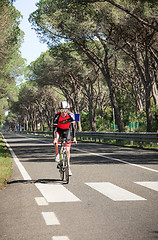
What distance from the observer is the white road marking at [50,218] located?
5.72 m

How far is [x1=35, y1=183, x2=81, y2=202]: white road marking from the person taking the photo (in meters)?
7.46

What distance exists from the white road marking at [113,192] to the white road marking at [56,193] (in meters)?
0.67

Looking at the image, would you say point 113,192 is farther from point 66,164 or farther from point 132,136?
point 132,136

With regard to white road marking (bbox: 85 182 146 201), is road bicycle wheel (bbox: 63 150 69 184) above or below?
above

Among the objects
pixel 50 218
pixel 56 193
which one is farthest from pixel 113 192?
pixel 50 218

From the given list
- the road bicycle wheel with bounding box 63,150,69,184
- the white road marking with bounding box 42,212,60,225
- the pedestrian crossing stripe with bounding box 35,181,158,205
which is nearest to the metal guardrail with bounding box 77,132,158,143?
the road bicycle wheel with bounding box 63,150,69,184

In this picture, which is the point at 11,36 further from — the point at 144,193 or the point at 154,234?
the point at 154,234

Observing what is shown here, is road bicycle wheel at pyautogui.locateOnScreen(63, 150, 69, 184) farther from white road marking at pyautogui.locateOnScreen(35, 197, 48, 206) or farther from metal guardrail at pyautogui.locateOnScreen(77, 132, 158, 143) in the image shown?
metal guardrail at pyautogui.locateOnScreen(77, 132, 158, 143)

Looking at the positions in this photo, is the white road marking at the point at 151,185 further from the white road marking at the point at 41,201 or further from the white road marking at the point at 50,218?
the white road marking at the point at 50,218

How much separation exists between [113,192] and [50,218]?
242 centimetres

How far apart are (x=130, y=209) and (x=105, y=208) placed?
410 mm

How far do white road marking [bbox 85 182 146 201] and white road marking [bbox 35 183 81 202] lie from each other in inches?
26.2

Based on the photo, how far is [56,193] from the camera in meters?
8.11

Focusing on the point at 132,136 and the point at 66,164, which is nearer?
the point at 66,164
